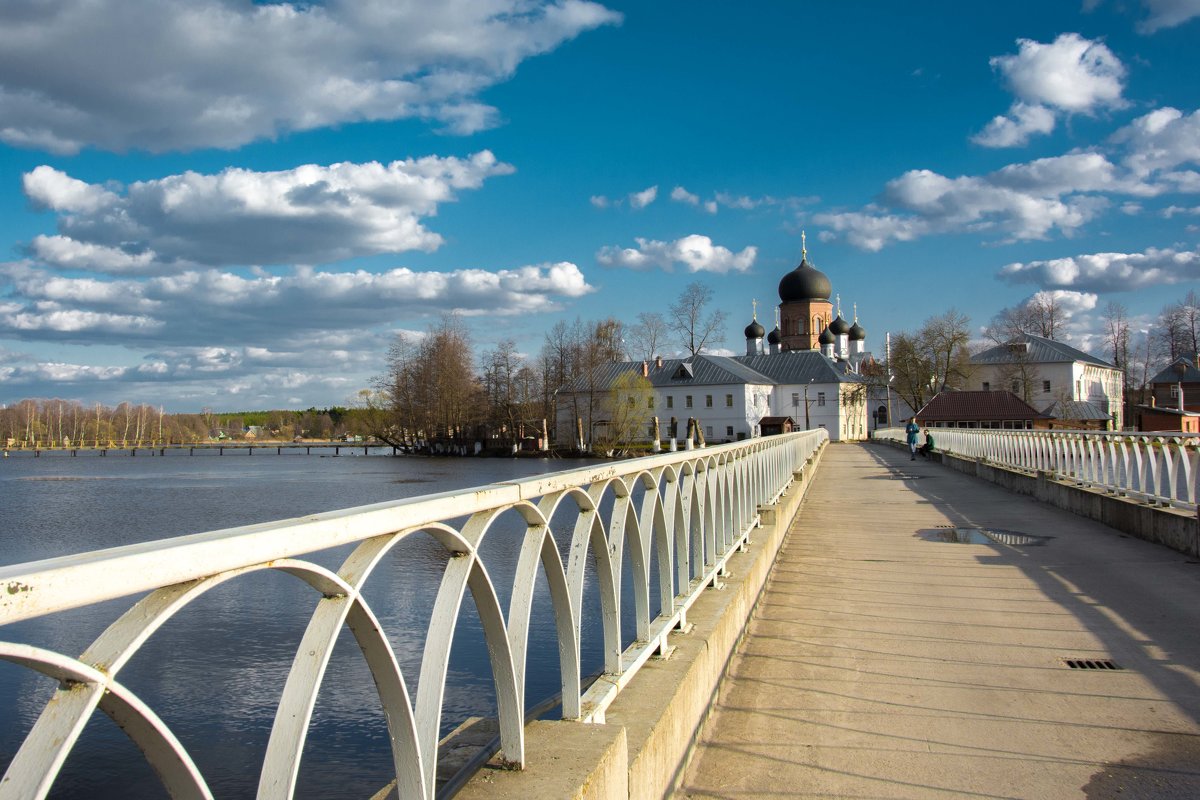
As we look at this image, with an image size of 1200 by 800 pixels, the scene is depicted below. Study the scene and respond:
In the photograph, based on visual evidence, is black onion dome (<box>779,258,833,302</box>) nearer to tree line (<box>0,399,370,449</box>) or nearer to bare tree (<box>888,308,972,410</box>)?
bare tree (<box>888,308,972,410</box>)

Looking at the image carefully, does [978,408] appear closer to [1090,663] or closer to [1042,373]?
[1042,373]

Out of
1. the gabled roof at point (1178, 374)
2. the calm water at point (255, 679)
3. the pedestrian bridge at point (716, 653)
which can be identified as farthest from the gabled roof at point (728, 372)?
the pedestrian bridge at point (716, 653)

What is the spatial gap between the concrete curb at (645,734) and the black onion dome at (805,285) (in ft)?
313

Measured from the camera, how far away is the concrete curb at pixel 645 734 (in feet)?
8.95

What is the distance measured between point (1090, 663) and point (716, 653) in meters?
2.52

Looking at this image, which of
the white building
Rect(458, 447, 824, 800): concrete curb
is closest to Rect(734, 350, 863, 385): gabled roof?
the white building

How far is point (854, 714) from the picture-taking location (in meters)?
5.03

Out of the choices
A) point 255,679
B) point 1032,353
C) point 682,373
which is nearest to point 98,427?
point 682,373

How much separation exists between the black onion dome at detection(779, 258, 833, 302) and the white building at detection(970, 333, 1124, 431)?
1712 centimetres

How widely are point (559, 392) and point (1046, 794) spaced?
79574 mm

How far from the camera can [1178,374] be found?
8644 centimetres

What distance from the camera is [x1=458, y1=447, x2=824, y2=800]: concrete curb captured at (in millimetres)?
2727

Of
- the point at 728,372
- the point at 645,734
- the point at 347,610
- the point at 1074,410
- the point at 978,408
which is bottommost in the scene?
the point at 645,734

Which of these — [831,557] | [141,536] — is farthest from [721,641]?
[141,536]
